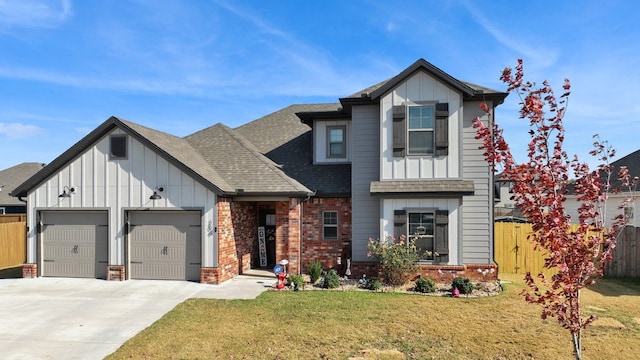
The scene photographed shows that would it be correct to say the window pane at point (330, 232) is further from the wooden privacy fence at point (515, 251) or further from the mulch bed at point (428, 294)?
the wooden privacy fence at point (515, 251)

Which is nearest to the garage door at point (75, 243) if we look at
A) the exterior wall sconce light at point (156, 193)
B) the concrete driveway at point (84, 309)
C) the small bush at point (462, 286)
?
the concrete driveway at point (84, 309)

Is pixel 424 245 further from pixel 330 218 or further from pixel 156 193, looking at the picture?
pixel 156 193

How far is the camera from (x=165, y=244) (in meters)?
12.0

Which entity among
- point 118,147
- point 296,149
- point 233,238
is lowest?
point 233,238

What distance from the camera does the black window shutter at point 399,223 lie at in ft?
38.2

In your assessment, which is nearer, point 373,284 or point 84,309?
point 84,309

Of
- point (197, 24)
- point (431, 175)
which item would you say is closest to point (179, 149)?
point (197, 24)

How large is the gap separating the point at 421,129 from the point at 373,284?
16.6 ft

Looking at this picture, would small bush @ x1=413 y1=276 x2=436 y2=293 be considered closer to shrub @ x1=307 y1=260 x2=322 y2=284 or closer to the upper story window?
shrub @ x1=307 y1=260 x2=322 y2=284

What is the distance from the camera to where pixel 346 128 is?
46.3 feet

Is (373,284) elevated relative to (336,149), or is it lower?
lower

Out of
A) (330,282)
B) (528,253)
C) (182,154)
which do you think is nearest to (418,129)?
(330,282)

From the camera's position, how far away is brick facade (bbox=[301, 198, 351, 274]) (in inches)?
507

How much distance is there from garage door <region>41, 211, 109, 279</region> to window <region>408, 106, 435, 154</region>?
10.5m
